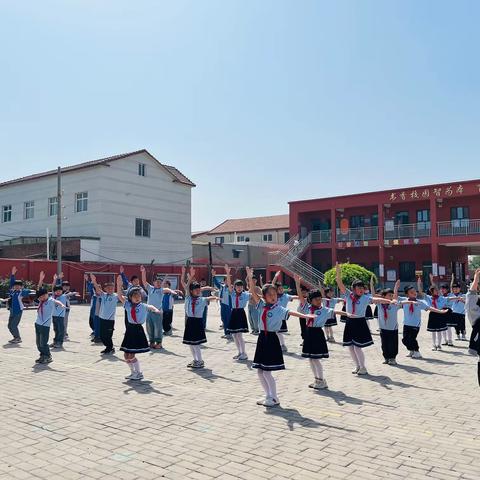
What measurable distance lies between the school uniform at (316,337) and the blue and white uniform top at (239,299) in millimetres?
3892

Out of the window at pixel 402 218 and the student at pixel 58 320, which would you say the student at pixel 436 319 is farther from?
the window at pixel 402 218

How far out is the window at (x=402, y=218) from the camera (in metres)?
40.1

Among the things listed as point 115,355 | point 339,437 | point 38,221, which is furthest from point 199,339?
point 38,221

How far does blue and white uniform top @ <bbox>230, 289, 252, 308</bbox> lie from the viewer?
40.6 ft

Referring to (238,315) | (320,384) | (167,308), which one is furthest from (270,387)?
(167,308)

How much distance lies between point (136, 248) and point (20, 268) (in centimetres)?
1186

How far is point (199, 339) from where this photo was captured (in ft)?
33.8

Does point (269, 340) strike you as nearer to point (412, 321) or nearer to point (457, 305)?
point (412, 321)

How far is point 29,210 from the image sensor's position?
43.9 metres

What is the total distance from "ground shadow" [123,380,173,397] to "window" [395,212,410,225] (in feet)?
113

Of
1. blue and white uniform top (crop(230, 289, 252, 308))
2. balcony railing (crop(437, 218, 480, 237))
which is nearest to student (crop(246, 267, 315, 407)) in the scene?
blue and white uniform top (crop(230, 289, 252, 308))

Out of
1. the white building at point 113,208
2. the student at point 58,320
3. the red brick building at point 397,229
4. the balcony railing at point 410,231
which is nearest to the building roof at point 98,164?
the white building at point 113,208

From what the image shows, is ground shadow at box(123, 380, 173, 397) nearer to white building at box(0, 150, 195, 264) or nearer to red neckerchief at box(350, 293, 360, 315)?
red neckerchief at box(350, 293, 360, 315)

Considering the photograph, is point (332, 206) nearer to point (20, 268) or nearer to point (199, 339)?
point (20, 268)
